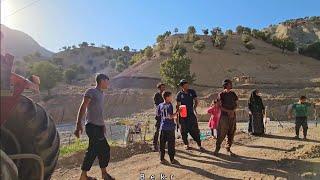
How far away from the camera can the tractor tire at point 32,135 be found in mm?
4609

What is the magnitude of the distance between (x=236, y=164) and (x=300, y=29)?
150954 millimetres

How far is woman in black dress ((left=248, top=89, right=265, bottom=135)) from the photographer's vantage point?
14555mm

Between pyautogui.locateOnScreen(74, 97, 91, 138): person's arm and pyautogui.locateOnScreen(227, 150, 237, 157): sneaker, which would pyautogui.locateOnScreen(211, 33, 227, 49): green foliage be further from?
pyautogui.locateOnScreen(74, 97, 91, 138): person's arm

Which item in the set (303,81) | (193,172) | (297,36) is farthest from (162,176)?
(297,36)

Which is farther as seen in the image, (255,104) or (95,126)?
(255,104)

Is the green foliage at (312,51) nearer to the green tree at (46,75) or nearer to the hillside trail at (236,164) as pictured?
the green tree at (46,75)

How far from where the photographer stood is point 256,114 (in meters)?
14.8

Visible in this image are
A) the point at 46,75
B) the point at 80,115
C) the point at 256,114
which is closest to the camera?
the point at 80,115

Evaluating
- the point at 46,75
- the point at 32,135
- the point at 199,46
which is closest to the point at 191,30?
the point at 199,46

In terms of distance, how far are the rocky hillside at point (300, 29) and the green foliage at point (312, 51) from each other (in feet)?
143

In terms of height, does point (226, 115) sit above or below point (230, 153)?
above

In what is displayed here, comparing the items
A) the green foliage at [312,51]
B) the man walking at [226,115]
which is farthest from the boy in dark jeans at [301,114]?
the green foliage at [312,51]

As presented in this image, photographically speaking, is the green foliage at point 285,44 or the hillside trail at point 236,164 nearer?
the hillside trail at point 236,164

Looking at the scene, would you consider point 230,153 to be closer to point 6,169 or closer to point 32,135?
point 32,135
